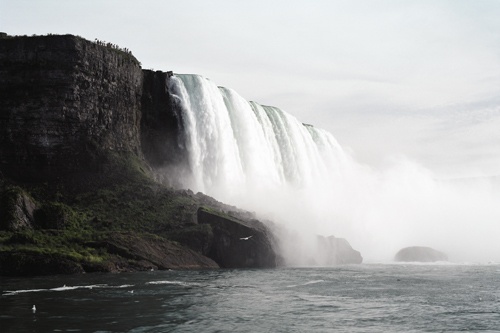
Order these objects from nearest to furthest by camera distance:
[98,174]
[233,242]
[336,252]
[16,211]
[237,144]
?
[16,211] → [233,242] → [98,174] → [336,252] → [237,144]

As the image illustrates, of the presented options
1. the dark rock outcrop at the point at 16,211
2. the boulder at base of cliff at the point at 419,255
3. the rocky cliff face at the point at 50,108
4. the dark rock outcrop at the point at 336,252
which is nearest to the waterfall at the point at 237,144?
the rocky cliff face at the point at 50,108

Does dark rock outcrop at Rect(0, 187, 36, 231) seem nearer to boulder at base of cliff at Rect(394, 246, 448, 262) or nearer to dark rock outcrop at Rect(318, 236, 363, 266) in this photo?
dark rock outcrop at Rect(318, 236, 363, 266)

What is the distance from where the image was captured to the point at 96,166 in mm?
75750

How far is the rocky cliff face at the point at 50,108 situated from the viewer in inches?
2904

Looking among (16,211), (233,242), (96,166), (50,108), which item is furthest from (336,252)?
(16,211)

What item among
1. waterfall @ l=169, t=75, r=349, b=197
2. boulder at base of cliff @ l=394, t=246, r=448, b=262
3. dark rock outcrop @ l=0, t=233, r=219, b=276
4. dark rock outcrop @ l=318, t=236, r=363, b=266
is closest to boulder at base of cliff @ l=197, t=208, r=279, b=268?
dark rock outcrop @ l=0, t=233, r=219, b=276

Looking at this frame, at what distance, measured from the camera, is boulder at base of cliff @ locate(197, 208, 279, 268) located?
65.8 m

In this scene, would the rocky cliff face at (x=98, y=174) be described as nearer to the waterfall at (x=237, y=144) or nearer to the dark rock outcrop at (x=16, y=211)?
the dark rock outcrop at (x=16, y=211)

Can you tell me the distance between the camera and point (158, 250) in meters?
60.4

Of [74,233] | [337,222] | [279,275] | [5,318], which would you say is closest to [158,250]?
[74,233]

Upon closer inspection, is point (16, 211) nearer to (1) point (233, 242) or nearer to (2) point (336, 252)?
(1) point (233, 242)

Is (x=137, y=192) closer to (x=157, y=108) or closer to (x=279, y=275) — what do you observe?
(x=157, y=108)

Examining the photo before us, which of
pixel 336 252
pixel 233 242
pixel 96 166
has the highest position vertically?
pixel 96 166

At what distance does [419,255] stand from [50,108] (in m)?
59.0
